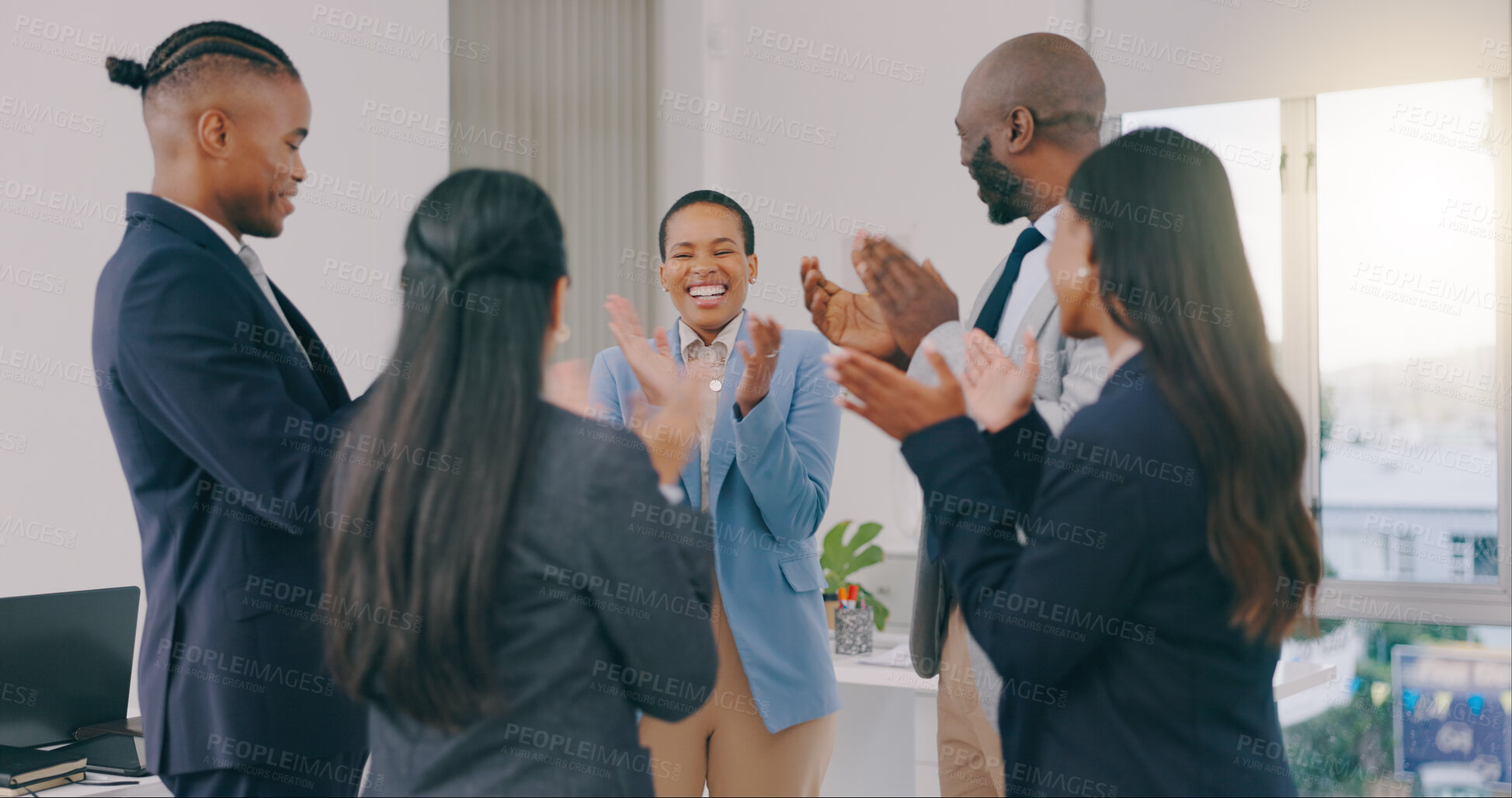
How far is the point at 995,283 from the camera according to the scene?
70.3 inches

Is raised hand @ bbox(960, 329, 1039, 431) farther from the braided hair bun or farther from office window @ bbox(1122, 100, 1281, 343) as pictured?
office window @ bbox(1122, 100, 1281, 343)

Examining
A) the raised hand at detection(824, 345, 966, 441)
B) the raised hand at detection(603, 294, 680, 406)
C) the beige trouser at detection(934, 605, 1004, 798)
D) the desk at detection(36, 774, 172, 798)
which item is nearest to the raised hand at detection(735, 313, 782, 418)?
the raised hand at detection(603, 294, 680, 406)

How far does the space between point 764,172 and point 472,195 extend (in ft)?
10.7

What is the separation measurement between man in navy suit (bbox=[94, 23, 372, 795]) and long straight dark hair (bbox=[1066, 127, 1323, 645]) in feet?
3.47

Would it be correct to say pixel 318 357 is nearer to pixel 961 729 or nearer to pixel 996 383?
pixel 996 383

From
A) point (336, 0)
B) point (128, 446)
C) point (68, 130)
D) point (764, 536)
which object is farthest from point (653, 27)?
point (128, 446)

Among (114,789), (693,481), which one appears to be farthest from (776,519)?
(114,789)

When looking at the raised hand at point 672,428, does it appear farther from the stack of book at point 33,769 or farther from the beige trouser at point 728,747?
the stack of book at point 33,769

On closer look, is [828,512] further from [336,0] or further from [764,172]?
[336,0]

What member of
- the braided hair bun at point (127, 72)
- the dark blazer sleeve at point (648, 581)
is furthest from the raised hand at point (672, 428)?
the braided hair bun at point (127, 72)

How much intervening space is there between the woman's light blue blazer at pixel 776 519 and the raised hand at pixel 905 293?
1.13 ft

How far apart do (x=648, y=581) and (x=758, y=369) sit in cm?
68

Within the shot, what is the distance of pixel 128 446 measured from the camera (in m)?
1.59

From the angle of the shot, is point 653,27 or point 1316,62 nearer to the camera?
point 1316,62
